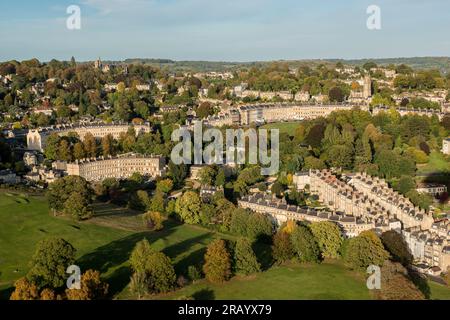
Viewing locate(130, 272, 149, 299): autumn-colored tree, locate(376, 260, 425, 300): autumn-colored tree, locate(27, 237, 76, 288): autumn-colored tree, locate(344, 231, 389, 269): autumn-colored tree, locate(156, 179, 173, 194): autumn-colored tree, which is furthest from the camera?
locate(156, 179, 173, 194): autumn-colored tree

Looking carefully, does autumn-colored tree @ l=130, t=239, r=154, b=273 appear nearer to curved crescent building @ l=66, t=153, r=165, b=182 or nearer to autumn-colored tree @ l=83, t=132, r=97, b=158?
curved crescent building @ l=66, t=153, r=165, b=182

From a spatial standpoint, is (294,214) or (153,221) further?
(294,214)

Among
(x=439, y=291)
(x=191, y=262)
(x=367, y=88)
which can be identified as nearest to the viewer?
(x=439, y=291)

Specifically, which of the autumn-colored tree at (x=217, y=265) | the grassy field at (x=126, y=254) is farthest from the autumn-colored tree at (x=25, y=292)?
the autumn-colored tree at (x=217, y=265)

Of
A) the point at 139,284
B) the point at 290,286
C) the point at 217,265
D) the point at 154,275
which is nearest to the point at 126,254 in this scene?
the point at 154,275

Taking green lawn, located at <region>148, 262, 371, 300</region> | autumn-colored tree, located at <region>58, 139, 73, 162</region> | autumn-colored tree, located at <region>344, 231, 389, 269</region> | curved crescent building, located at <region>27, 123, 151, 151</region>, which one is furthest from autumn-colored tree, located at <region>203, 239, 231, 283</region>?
curved crescent building, located at <region>27, 123, 151, 151</region>

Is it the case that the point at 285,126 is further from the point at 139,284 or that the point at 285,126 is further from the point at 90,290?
the point at 90,290
